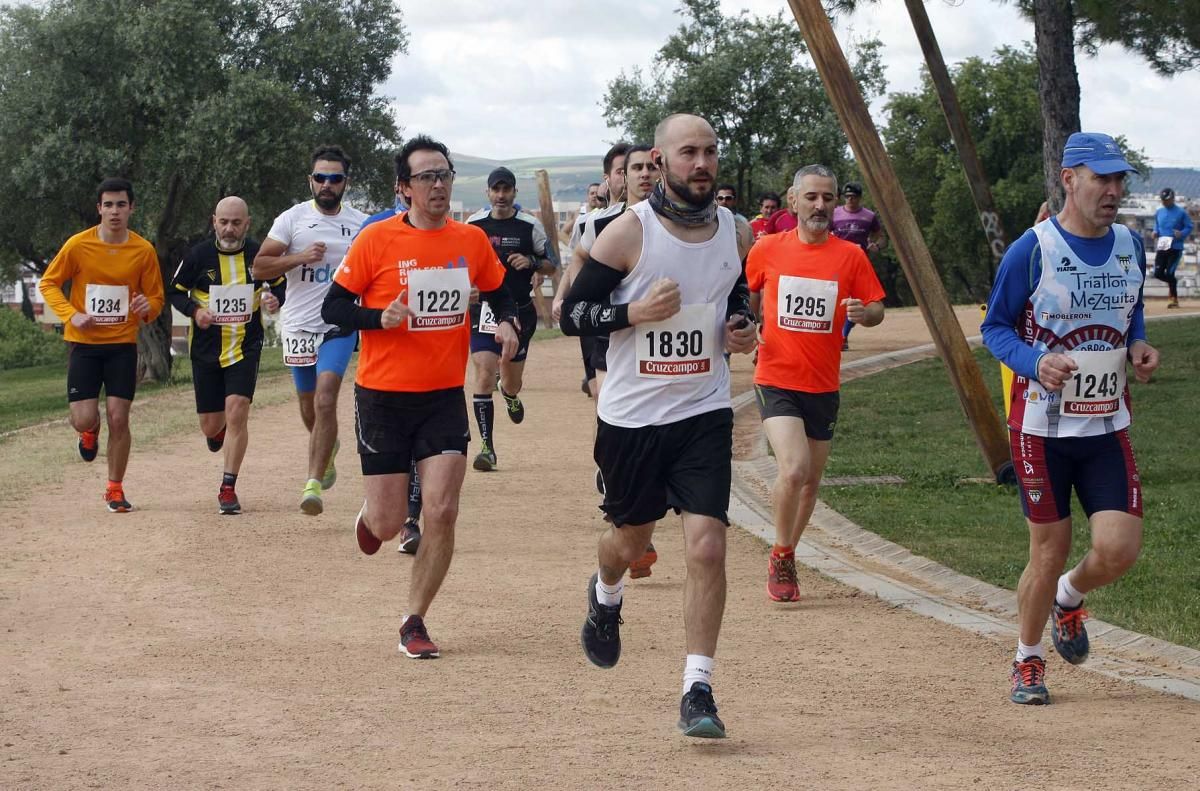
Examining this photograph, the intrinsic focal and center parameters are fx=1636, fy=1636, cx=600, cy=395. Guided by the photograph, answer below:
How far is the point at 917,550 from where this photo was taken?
33.1ft

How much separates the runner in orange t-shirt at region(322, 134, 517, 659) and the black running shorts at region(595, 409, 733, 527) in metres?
1.40

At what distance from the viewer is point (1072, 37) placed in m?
17.0

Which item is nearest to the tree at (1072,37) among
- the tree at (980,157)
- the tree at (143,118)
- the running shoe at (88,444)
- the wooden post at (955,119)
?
the wooden post at (955,119)

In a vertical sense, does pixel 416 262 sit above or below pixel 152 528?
above

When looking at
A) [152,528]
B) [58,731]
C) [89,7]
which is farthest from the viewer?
[89,7]

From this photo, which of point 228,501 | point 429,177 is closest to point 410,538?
point 228,501

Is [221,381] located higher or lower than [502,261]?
lower

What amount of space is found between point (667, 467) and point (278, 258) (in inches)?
214

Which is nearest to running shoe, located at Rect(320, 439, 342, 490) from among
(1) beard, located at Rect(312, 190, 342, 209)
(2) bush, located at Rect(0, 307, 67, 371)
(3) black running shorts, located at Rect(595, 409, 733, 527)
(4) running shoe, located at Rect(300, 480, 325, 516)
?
(4) running shoe, located at Rect(300, 480, 325, 516)

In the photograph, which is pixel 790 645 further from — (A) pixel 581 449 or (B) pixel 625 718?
(A) pixel 581 449

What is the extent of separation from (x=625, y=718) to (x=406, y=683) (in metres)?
1.05

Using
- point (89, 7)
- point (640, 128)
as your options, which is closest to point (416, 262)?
point (89, 7)

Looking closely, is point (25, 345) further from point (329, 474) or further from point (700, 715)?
point (700, 715)

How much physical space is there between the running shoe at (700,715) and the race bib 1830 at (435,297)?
2.58 metres
